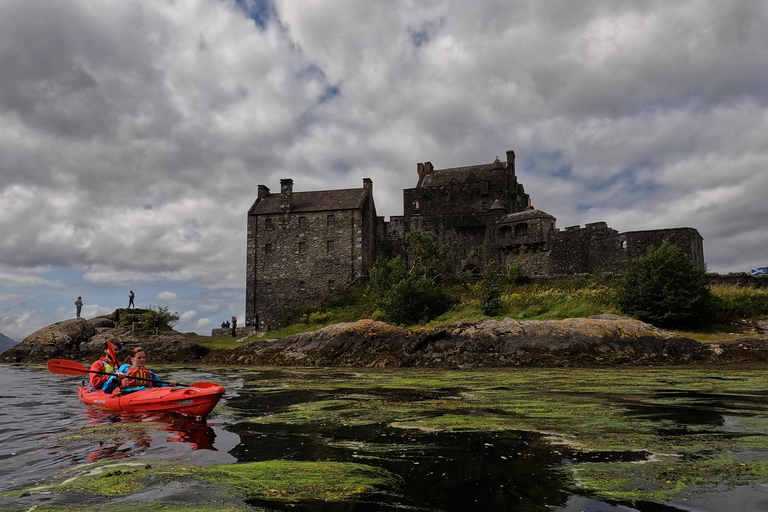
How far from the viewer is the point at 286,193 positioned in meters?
49.3

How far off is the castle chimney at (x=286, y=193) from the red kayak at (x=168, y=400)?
39519 mm

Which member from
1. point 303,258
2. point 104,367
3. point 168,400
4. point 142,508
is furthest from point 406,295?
point 142,508

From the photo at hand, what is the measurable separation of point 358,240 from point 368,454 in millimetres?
41797

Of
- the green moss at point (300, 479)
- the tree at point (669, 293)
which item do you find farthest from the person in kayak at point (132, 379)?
the tree at point (669, 293)

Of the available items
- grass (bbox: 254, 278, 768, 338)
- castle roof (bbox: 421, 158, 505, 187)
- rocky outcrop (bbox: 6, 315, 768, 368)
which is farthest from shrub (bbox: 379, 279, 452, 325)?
A: castle roof (bbox: 421, 158, 505, 187)

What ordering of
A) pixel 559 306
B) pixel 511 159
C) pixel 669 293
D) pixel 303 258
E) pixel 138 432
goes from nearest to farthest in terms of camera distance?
pixel 138 432, pixel 669 293, pixel 559 306, pixel 303 258, pixel 511 159

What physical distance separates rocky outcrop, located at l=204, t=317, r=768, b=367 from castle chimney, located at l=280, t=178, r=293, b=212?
25.6 meters

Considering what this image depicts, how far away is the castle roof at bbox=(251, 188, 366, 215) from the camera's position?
48.1 m

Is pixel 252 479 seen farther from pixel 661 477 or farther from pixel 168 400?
pixel 168 400

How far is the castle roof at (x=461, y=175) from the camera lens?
5531 cm

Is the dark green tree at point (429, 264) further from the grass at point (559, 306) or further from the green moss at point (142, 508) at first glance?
the green moss at point (142, 508)

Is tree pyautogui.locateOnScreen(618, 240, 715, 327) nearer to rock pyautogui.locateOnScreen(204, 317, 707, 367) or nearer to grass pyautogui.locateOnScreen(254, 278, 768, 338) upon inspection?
grass pyautogui.locateOnScreen(254, 278, 768, 338)

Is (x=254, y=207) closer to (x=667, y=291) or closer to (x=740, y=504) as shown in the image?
(x=667, y=291)

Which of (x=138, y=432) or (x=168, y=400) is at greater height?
(x=168, y=400)
